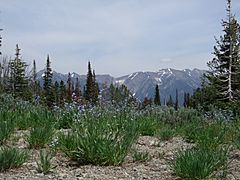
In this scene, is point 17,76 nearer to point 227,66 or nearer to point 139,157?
point 227,66

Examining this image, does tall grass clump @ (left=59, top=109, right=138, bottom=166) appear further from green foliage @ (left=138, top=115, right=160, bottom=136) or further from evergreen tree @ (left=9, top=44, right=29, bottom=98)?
evergreen tree @ (left=9, top=44, right=29, bottom=98)

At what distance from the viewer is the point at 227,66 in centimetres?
3309

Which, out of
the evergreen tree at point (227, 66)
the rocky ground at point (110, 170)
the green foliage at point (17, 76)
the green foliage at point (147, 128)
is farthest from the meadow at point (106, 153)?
the green foliage at point (17, 76)

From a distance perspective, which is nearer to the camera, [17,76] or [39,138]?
[39,138]

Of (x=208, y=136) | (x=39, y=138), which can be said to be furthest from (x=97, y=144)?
(x=208, y=136)

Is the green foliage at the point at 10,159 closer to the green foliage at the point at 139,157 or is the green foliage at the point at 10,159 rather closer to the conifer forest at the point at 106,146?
the conifer forest at the point at 106,146

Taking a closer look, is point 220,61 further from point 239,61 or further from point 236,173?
point 236,173

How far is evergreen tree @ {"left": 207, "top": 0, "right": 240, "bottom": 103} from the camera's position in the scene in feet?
105

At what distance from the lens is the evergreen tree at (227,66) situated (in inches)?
1256

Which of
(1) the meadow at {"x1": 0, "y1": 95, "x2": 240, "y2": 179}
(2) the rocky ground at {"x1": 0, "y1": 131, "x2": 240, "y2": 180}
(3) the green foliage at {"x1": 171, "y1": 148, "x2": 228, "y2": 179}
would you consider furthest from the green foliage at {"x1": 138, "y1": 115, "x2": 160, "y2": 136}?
(3) the green foliage at {"x1": 171, "y1": 148, "x2": 228, "y2": 179}

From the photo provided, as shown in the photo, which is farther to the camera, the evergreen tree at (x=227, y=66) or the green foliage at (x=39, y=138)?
the evergreen tree at (x=227, y=66)

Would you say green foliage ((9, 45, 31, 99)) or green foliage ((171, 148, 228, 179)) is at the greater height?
green foliage ((9, 45, 31, 99))

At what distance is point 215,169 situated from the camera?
5.64 meters

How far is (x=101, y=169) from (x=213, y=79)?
29085mm
